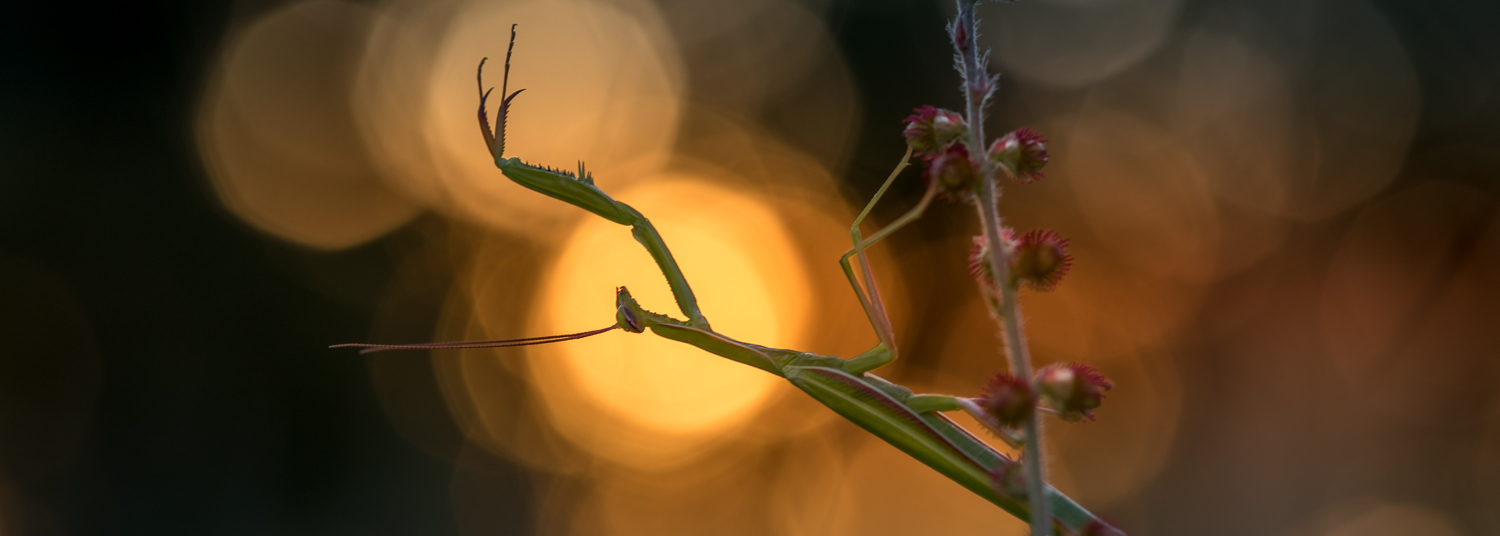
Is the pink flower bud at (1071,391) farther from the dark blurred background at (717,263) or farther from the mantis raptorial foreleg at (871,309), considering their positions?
the dark blurred background at (717,263)

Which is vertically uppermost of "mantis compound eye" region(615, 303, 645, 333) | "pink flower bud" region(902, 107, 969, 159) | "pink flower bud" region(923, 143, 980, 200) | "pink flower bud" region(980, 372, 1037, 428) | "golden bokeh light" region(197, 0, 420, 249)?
"golden bokeh light" region(197, 0, 420, 249)

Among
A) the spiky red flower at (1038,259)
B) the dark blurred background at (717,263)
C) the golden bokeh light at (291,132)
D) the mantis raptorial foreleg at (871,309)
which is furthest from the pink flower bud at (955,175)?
the golden bokeh light at (291,132)

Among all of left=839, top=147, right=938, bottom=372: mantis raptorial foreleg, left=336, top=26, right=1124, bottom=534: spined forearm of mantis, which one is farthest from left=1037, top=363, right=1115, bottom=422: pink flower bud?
left=839, top=147, right=938, bottom=372: mantis raptorial foreleg

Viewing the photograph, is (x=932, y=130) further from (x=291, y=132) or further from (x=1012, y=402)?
(x=291, y=132)

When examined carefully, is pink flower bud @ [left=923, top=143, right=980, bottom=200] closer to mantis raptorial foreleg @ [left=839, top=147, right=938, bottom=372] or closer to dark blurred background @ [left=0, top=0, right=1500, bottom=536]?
mantis raptorial foreleg @ [left=839, top=147, right=938, bottom=372]

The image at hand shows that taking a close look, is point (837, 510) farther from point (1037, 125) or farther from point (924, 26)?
point (924, 26)

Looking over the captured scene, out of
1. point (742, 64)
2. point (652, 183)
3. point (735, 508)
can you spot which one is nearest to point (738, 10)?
point (742, 64)

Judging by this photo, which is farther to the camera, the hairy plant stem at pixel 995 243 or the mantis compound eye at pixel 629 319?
the mantis compound eye at pixel 629 319

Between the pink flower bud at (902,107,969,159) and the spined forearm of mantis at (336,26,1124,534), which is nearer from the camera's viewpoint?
the pink flower bud at (902,107,969,159)
